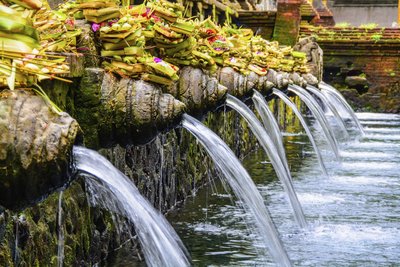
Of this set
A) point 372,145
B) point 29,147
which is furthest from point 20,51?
point 372,145

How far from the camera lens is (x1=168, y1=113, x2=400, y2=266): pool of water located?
5.30 metres

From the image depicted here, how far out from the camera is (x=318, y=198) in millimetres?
7602

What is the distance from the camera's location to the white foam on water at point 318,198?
24.3ft

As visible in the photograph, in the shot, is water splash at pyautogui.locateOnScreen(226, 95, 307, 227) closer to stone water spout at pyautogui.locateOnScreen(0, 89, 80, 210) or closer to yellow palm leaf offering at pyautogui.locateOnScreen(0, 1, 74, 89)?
yellow palm leaf offering at pyautogui.locateOnScreen(0, 1, 74, 89)

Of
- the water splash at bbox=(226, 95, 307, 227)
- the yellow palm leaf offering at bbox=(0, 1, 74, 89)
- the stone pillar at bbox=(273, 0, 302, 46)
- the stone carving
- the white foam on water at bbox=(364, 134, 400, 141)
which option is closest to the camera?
the yellow palm leaf offering at bbox=(0, 1, 74, 89)

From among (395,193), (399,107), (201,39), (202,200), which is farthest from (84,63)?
(399,107)

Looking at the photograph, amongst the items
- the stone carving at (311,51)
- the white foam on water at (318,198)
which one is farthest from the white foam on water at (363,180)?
the stone carving at (311,51)

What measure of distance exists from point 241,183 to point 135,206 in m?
2.24

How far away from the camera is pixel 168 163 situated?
6805mm

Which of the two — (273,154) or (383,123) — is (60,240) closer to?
(273,154)

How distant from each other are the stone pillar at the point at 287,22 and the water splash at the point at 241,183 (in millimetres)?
11772

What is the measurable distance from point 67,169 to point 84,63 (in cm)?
166

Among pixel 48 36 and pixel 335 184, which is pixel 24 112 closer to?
pixel 48 36

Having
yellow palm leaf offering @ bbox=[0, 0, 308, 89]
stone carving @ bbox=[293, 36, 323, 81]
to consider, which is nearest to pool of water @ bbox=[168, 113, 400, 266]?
yellow palm leaf offering @ bbox=[0, 0, 308, 89]
